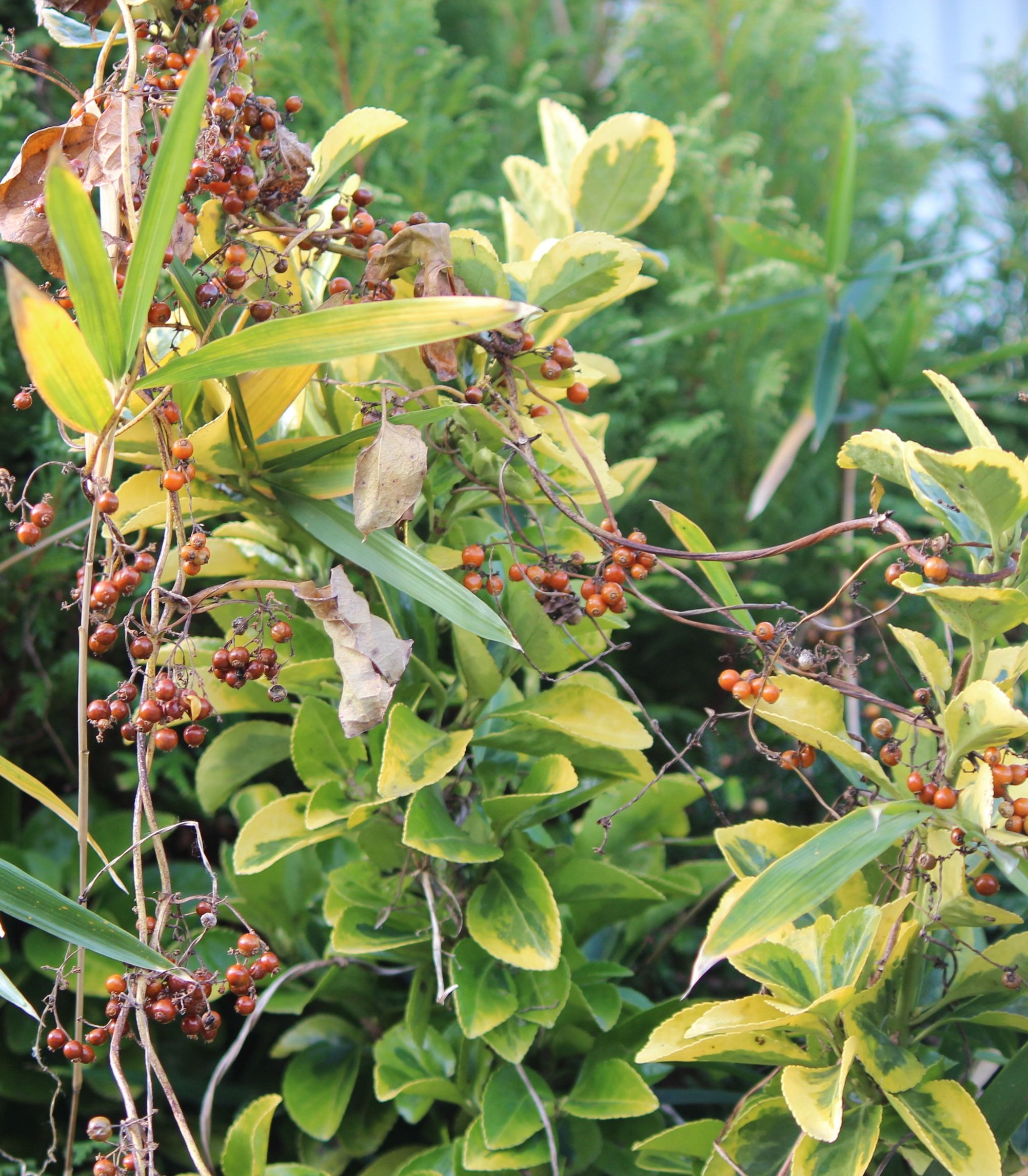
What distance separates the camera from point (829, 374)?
992 mm

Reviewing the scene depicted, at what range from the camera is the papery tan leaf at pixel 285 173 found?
0.51m

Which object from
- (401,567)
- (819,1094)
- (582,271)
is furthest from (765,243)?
(819,1094)

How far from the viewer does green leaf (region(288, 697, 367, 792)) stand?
0.59m

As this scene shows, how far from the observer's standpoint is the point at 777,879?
0.43 meters

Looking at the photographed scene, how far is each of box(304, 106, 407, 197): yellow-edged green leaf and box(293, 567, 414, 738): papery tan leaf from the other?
0.73ft

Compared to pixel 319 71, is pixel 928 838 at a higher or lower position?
lower

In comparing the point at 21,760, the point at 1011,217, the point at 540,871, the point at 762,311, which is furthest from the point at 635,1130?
the point at 1011,217

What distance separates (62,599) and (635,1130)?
0.67 meters

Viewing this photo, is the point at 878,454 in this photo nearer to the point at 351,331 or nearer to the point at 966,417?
the point at 966,417

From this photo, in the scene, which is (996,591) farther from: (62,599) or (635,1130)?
(62,599)

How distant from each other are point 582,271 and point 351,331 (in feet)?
0.50

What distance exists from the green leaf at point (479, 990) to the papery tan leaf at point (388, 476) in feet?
0.91

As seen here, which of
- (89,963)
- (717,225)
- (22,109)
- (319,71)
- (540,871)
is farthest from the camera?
(717,225)

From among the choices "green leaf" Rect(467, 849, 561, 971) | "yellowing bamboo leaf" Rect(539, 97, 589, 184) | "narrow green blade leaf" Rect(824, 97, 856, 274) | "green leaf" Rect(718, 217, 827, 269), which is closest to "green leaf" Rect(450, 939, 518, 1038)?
"green leaf" Rect(467, 849, 561, 971)
